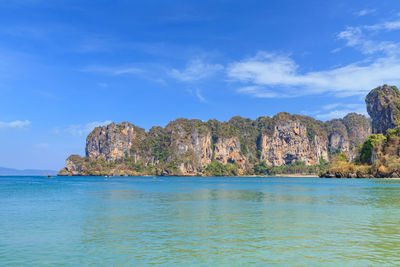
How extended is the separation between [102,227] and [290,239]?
40.8ft

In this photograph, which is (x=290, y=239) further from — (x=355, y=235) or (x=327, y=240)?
(x=355, y=235)

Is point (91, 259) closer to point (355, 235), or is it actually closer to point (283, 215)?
point (355, 235)

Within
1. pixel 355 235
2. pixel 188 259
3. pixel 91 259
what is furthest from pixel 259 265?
pixel 355 235

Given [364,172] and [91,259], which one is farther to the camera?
[364,172]

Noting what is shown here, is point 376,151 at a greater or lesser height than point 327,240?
greater

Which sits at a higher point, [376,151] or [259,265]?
[376,151]

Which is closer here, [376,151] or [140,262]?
[140,262]

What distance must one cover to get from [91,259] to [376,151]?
464ft

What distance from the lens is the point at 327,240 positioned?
18406 millimetres

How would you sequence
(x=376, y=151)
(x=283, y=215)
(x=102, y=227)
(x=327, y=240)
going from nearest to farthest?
(x=327, y=240), (x=102, y=227), (x=283, y=215), (x=376, y=151)

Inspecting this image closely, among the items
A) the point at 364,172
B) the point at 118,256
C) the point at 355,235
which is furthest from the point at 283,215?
the point at 364,172

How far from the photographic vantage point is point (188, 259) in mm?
14734

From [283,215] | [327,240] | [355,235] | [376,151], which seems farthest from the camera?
[376,151]

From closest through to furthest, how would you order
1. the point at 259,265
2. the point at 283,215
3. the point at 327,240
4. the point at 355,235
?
the point at 259,265
the point at 327,240
the point at 355,235
the point at 283,215
